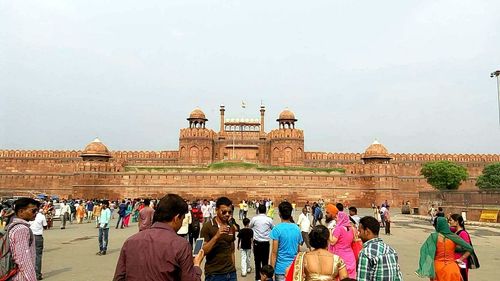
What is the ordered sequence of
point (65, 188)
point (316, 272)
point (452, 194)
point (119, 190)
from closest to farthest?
point (316, 272) → point (452, 194) → point (119, 190) → point (65, 188)

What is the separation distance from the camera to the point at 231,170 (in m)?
37.8

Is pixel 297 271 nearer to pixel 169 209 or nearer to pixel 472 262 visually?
pixel 169 209

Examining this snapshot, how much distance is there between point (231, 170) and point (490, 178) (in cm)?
2633

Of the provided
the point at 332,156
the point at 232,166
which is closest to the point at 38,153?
the point at 232,166

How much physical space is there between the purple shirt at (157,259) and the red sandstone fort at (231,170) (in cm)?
3431

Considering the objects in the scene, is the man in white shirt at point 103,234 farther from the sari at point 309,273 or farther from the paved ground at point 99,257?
the sari at point 309,273

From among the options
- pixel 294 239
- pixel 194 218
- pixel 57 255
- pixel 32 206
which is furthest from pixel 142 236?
pixel 57 255

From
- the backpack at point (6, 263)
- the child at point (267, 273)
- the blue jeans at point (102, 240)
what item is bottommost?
the blue jeans at point (102, 240)

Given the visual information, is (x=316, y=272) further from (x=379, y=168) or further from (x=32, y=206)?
(x=379, y=168)

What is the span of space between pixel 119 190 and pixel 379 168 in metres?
23.2

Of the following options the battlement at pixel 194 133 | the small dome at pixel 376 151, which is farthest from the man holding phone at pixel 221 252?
the battlement at pixel 194 133

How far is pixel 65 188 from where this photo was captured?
43156 mm

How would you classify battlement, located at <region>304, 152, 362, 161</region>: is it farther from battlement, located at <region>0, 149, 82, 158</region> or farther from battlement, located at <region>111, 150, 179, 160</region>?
battlement, located at <region>0, 149, 82, 158</region>

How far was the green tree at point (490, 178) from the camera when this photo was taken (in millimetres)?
41562
